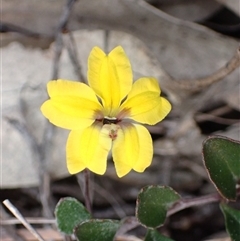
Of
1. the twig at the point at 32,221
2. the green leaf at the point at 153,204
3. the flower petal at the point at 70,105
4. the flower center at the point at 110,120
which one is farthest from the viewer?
the twig at the point at 32,221

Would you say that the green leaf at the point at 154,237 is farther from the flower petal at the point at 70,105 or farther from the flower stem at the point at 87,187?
the flower petal at the point at 70,105

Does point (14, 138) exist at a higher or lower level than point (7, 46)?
lower

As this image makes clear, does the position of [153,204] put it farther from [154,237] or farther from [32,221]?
[32,221]

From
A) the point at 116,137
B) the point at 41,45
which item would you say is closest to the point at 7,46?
the point at 41,45

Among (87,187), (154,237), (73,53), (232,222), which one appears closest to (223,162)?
(232,222)

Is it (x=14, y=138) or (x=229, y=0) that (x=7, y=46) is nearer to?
(x=14, y=138)

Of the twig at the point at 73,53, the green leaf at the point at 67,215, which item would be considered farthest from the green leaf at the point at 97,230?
the twig at the point at 73,53
